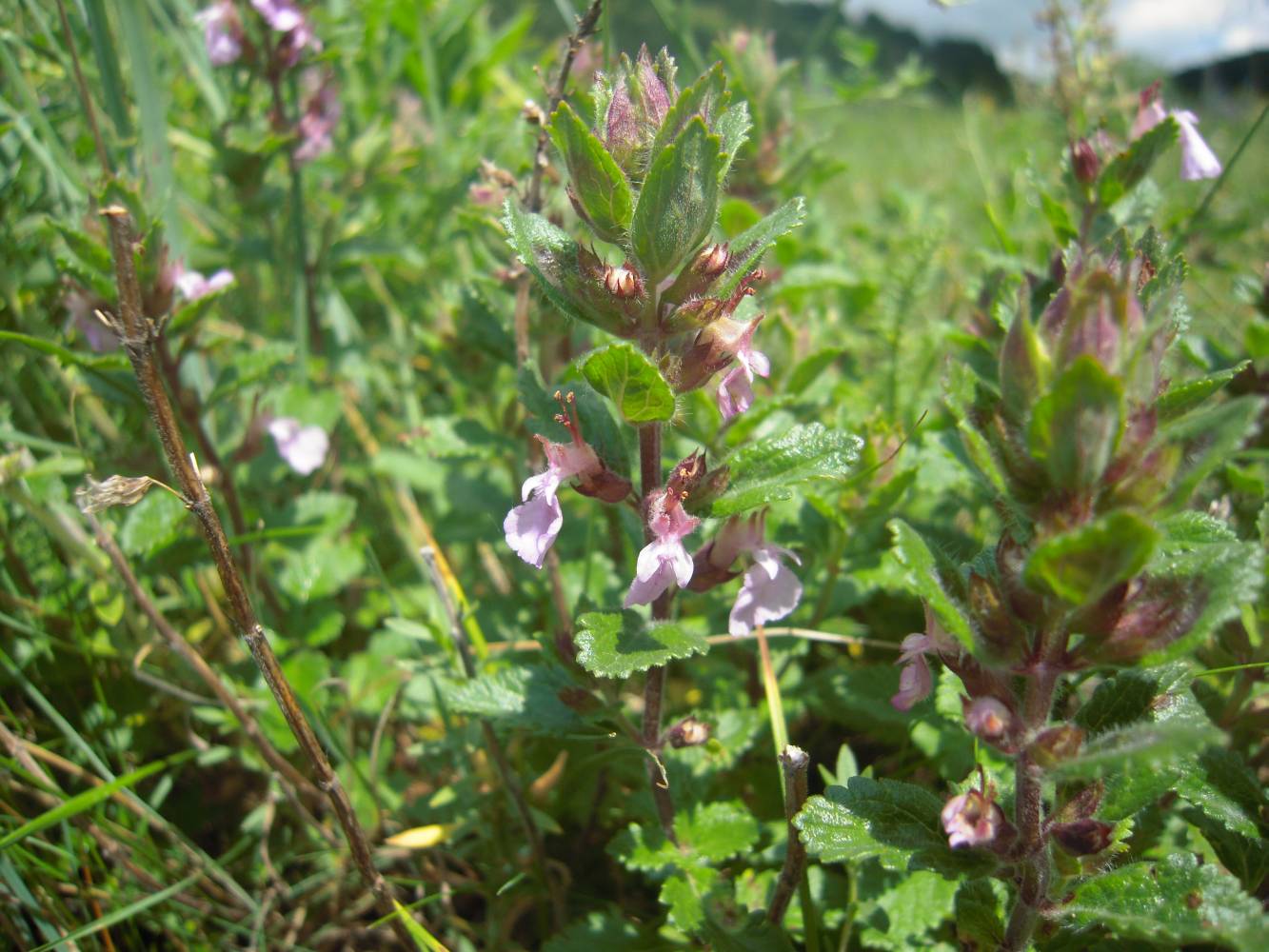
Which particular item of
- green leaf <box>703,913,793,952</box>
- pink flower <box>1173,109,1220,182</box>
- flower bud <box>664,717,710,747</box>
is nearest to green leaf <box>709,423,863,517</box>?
flower bud <box>664,717,710,747</box>

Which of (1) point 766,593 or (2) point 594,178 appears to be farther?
(1) point 766,593

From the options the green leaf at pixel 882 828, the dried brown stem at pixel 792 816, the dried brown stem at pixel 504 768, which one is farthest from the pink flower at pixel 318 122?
the green leaf at pixel 882 828

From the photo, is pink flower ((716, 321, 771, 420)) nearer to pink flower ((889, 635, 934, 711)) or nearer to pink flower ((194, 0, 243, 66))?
pink flower ((889, 635, 934, 711))

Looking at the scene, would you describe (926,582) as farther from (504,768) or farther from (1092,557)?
(504,768)

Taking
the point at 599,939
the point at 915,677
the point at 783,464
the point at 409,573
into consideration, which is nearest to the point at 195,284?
the point at 409,573

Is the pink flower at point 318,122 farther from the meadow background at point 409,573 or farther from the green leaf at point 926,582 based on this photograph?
the green leaf at point 926,582
